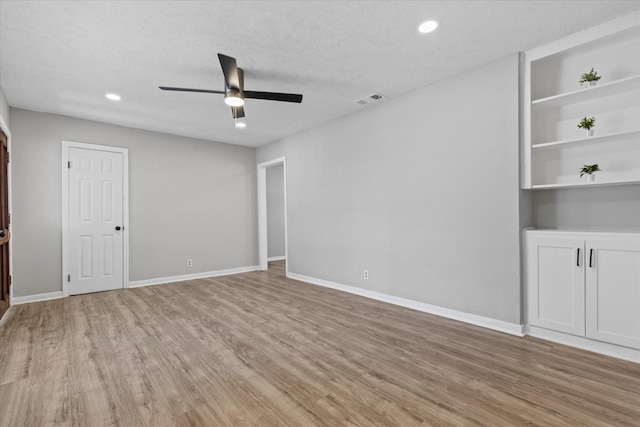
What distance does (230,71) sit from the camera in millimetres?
2619

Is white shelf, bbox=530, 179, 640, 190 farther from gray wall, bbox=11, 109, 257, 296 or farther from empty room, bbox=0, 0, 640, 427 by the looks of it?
gray wall, bbox=11, 109, 257, 296

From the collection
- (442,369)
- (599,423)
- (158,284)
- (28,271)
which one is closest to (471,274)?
(442,369)

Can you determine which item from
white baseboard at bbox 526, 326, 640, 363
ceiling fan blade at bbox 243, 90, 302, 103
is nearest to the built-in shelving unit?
white baseboard at bbox 526, 326, 640, 363

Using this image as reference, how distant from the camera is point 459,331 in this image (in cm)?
302

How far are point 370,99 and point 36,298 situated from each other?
17.9ft

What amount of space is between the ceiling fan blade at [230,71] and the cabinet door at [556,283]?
3.08 metres

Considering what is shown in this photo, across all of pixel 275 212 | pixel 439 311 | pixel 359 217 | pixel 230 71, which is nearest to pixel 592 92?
pixel 439 311

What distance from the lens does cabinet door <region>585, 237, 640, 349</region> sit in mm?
2396

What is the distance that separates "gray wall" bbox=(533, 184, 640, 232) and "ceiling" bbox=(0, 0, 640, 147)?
4.59 feet

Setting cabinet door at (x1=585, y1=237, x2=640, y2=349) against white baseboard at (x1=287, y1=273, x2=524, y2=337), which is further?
white baseboard at (x1=287, y1=273, x2=524, y2=337)

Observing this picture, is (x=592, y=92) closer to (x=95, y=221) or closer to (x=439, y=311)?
(x=439, y=311)

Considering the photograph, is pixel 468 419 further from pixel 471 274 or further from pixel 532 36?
pixel 532 36

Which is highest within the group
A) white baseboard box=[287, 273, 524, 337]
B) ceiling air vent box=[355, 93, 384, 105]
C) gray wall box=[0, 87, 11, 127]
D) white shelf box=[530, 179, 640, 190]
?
ceiling air vent box=[355, 93, 384, 105]

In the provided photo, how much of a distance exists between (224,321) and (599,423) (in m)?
3.14
